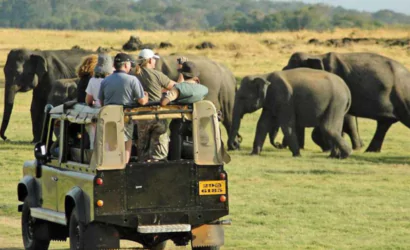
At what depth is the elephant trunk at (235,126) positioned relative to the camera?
1084 inches

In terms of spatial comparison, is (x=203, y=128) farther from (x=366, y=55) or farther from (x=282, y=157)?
(x=366, y=55)

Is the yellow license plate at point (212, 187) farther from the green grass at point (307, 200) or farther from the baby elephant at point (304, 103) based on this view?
the baby elephant at point (304, 103)

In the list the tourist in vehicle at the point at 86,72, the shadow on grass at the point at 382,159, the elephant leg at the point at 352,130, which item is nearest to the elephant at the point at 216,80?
the elephant leg at the point at 352,130

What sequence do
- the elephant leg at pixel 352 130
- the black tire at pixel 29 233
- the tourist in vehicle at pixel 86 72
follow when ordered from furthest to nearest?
the elephant leg at pixel 352 130 → the tourist in vehicle at pixel 86 72 → the black tire at pixel 29 233

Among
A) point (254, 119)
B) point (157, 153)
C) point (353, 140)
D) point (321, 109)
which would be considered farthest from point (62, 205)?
point (254, 119)

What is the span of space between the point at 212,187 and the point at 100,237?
108 centimetres

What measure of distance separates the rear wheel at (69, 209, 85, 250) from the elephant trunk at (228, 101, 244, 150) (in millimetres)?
15407

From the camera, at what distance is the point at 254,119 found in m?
35.8

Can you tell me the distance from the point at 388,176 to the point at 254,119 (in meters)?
14.1

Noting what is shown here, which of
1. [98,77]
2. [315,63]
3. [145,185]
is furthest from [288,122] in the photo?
[145,185]

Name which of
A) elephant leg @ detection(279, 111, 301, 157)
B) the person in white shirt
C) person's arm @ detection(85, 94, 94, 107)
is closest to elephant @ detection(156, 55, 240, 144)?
elephant leg @ detection(279, 111, 301, 157)

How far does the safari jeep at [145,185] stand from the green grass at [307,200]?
6.58ft

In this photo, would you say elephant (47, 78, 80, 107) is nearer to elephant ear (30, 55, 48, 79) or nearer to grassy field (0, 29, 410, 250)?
grassy field (0, 29, 410, 250)

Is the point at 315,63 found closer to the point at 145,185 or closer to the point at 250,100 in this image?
the point at 250,100
